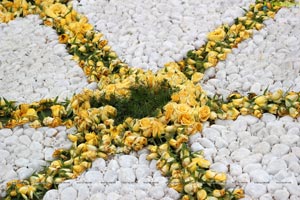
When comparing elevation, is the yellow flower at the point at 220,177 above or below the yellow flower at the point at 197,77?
below

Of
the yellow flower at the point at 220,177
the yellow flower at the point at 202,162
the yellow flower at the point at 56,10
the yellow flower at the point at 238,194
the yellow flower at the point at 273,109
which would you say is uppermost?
the yellow flower at the point at 56,10

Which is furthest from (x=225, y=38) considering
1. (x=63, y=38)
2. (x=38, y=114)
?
(x=38, y=114)

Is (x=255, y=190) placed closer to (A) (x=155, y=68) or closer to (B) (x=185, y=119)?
(B) (x=185, y=119)

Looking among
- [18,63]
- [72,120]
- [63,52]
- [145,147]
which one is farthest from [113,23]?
[145,147]

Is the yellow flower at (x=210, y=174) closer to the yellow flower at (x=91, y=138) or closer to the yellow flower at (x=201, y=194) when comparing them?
the yellow flower at (x=201, y=194)

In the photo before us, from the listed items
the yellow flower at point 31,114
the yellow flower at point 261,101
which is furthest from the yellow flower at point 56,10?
the yellow flower at point 261,101

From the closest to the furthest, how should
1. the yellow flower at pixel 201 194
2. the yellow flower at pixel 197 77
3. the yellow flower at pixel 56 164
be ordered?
the yellow flower at pixel 201 194 → the yellow flower at pixel 56 164 → the yellow flower at pixel 197 77

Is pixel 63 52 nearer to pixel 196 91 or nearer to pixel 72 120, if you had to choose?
pixel 72 120
